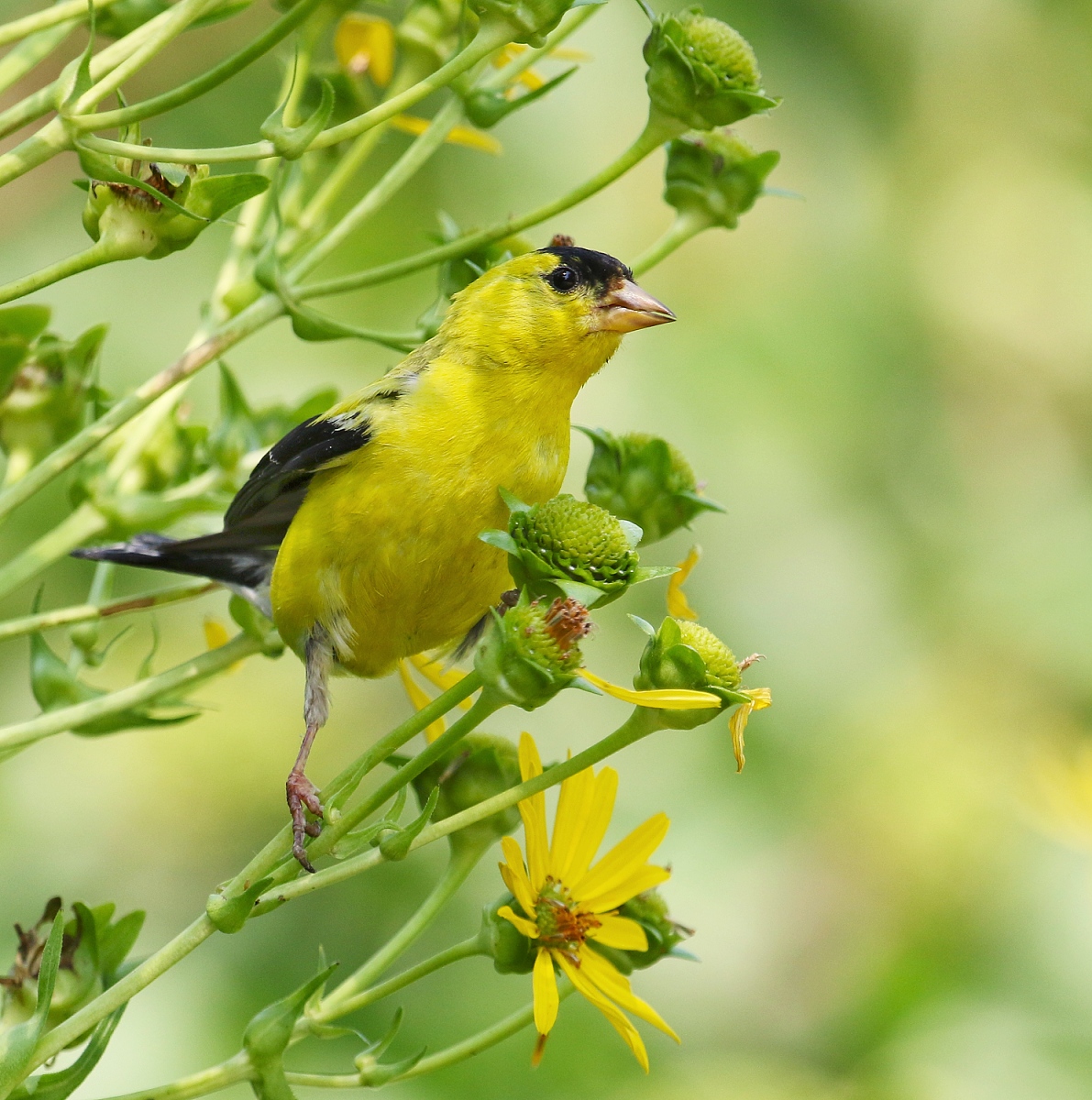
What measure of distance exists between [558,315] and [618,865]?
0.93m

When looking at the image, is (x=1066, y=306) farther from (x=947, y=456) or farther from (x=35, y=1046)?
(x=35, y=1046)

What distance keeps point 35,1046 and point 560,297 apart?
4.38ft

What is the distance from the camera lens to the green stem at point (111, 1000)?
1.09 m

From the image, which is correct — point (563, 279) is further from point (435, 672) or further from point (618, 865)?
point (618, 865)

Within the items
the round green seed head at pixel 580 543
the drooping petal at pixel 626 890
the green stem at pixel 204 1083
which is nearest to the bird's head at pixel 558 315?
the round green seed head at pixel 580 543

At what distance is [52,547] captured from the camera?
5.15ft

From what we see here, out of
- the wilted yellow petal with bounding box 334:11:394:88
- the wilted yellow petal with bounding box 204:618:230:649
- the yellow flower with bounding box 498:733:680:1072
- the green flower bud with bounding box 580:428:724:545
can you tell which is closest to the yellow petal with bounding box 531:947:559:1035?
the yellow flower with bounding box 498:733:680:1072

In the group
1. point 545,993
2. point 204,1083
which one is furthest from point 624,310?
point 204,1083

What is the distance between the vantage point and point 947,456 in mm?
5609

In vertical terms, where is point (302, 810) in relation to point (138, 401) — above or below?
below

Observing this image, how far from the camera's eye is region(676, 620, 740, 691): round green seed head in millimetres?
1330

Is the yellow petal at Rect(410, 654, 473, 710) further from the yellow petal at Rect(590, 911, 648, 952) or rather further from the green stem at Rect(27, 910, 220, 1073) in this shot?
the green stem at Rect(27, 910, 220, 1073)

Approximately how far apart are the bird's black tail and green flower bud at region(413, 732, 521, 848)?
59cm

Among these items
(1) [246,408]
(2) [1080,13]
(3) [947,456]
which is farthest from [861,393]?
(1) [246,408]
